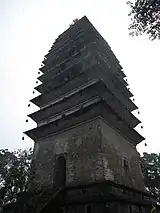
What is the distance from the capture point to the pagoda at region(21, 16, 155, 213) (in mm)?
10391

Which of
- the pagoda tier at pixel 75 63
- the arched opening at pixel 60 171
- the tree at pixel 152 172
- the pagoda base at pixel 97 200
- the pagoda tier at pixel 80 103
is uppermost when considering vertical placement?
the pagoda tier at pixel 75 63

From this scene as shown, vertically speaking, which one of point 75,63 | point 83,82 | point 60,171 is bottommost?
point 60,171

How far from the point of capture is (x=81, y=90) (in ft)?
49.3

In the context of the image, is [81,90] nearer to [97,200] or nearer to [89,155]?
[89,155]

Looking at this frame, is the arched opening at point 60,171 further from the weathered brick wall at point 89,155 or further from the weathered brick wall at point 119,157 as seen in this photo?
the weathered brick wall at point 119,157

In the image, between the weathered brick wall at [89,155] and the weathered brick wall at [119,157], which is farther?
the weathered brick wall at [119,157]

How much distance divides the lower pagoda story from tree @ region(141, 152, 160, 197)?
8857 mm

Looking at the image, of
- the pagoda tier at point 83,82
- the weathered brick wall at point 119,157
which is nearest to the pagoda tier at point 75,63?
the pagoda tier at point 83,82

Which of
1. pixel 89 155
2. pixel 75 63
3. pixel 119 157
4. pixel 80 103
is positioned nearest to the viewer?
pixel 89 155

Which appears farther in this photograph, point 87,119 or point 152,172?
point 152,172

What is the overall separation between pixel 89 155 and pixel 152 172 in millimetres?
14432

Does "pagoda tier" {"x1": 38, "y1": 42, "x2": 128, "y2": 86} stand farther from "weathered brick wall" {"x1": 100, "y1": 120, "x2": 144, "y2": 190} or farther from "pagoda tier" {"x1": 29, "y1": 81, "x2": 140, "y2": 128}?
"weathered brick wall" {"x1": 100, "y1": 120, "x2": 144, "y2": 190}

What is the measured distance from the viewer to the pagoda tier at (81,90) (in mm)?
14031

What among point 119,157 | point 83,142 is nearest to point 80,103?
point 83,142
